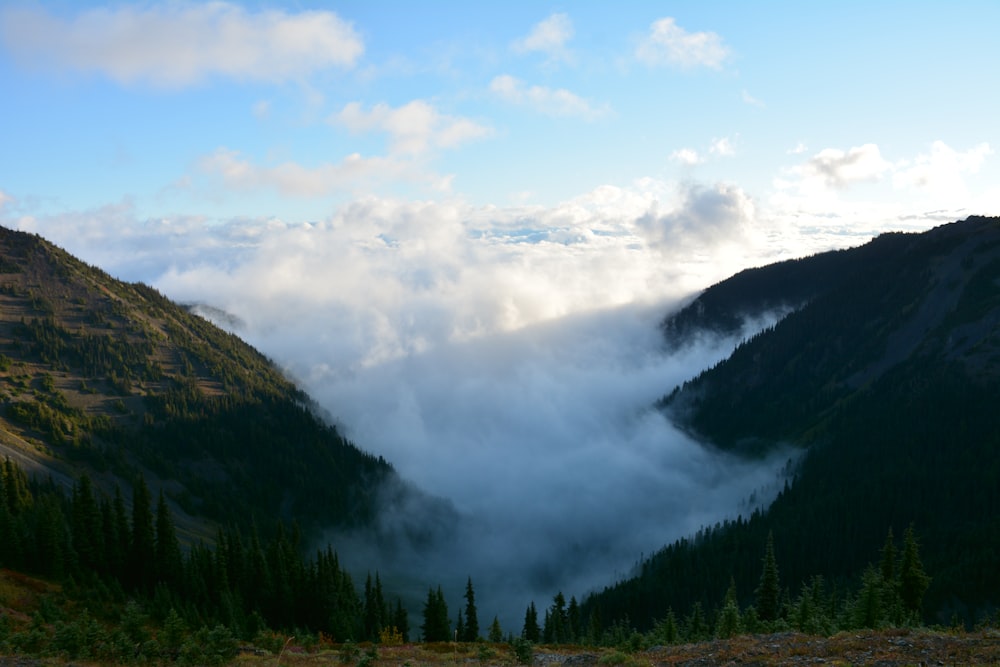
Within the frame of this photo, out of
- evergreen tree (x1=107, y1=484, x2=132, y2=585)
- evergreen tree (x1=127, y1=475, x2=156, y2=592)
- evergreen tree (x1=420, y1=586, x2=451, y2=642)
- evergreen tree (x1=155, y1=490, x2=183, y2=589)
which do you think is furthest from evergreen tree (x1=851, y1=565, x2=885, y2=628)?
evergreen tree (x1=107, y1=484, x2=132, y2=585)

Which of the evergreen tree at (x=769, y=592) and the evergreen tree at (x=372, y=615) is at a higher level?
the evergreen tree at (x=769, y=592)

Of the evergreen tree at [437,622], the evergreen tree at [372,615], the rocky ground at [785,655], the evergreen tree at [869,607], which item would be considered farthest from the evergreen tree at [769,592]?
the evergreen tree at [372,615]

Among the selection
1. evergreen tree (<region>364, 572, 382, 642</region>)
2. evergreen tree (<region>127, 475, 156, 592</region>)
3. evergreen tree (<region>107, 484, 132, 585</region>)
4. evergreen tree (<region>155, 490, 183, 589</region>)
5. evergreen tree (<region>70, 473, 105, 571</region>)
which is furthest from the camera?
evergreen tree (<region>364, 572, 382, 642</region>)

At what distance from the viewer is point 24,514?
327 feet

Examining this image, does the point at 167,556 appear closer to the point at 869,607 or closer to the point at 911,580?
the point at 869,607

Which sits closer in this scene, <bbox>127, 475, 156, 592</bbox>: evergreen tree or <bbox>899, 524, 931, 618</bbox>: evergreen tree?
<bbox>899, 524, 931, 618</bbox>: evergreen tree

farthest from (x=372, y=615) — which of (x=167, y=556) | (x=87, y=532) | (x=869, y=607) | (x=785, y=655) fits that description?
(x=785, y=655)

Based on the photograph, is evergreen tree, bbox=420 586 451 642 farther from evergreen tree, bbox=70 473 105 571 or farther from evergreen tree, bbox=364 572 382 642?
evergreen tree, bbox=70 473 105 571

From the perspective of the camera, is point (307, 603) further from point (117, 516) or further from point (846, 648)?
point (846, 648)

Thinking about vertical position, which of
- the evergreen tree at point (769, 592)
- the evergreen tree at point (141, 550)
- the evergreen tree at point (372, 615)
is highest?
the evergreen tree at point (141, 550)

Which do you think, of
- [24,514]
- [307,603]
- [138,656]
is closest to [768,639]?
[138,656]

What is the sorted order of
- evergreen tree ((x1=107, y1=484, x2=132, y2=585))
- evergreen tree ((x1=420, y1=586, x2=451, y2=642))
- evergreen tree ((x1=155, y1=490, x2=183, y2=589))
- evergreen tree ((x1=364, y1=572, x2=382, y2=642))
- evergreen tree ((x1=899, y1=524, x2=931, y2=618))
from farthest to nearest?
evergreen tree ((x1=364, y1=572, x2=382, y2=642)) → evergreen tree ((x1=420, y1=586, x2=451, y2=642)) → evergreen tree ((x1=155, y1=490, x2=183, y2=589)) → evergreen tree ((x1=107, y1=484, x2=132, y2=585)) → evergreen tree ((x1=899, y1=524, x2=931, y2=618))

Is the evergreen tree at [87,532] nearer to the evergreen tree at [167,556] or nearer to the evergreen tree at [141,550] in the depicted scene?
the evergreen tree at [141,550]

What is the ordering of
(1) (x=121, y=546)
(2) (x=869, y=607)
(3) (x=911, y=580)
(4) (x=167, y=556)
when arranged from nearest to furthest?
(2) (x=869, y=607)
(3) (x=911, y=580)
(1) (x=121, y=546)
(4) (x=167, y=556)
